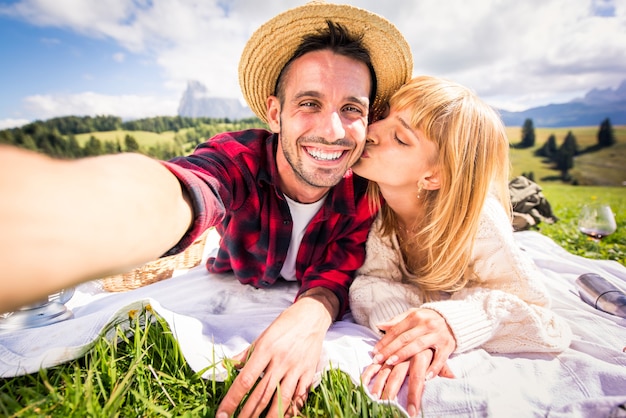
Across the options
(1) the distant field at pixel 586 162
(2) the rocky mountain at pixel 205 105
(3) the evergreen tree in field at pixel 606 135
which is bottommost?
(1) the distant field at pixel 586 162

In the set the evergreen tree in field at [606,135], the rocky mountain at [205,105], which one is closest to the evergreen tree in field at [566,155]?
the evergreen tree in field at [606,135]

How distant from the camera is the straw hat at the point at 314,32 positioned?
1.95 metres

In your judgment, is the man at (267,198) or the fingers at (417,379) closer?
the man at (267,198)

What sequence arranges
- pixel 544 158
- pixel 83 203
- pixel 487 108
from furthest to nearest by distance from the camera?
pixel 544 158 → pixel 487 108 → pixel 83 203

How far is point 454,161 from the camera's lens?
212 centimetres

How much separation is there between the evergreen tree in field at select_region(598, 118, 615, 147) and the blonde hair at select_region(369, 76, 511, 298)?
81569 mm

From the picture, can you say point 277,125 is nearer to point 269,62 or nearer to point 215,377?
point 269,62

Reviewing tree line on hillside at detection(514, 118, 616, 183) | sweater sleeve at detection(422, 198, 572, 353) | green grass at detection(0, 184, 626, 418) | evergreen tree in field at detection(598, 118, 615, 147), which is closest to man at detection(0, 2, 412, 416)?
green grass at detection(0, 184, 626, 418)

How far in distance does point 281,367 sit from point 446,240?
1.34m

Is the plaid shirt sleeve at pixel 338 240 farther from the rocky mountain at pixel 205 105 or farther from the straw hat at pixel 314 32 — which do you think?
the rocky mountain at pixel 205 105

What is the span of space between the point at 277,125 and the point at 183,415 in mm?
1736

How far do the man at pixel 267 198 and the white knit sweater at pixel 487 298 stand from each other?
0.61ft

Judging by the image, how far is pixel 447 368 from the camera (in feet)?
5.17

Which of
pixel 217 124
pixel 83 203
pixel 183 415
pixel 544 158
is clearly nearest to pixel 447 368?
pixel 183 415
